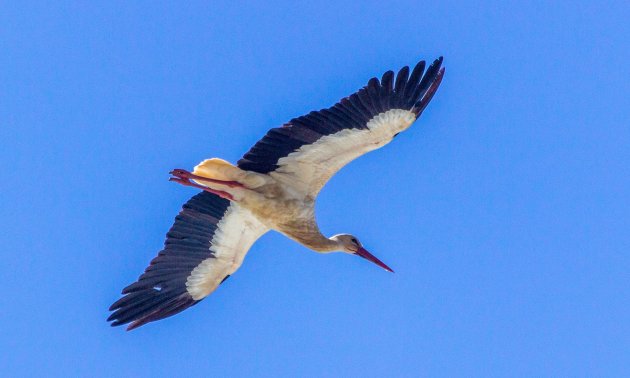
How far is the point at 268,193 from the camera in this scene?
416 inches

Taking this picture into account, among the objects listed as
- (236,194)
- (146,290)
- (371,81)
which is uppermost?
(371,81)

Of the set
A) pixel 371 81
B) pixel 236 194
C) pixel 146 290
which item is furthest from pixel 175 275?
pixel 371 81

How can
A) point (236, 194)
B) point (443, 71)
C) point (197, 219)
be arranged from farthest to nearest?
point (197, 219), point (236, 194), point (443, 71)

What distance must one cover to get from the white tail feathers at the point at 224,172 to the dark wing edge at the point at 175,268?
0.76 meters

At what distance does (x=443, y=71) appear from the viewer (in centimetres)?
988

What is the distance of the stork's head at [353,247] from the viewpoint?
11.0 metres

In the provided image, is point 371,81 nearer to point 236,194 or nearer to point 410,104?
point 410,104

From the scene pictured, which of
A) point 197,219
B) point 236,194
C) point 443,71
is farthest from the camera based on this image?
point 197,219

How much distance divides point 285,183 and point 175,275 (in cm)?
148

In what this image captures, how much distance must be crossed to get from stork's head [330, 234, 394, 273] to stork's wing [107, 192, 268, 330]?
30.0 inches

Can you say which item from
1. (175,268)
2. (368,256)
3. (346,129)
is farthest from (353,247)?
(175,268)

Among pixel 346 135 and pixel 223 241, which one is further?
pixel 223 241

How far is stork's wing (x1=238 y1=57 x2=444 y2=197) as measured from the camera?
9977mm

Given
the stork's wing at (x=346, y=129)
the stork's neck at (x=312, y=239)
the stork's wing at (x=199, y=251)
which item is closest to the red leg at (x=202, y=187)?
the stork's wing at (x=346, y=129)
